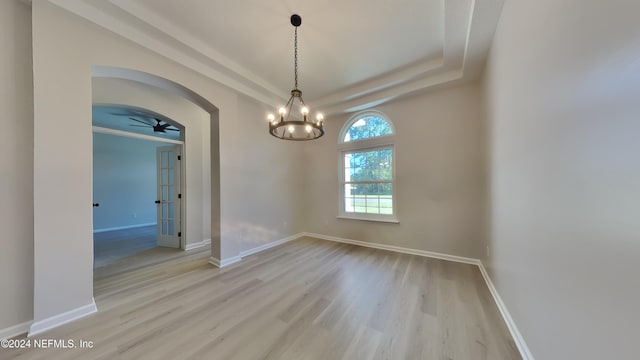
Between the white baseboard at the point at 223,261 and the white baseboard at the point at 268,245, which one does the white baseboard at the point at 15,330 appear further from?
the white baseboard at the point at 268,245

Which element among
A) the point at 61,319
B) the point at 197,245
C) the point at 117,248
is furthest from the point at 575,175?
the point at 117,248

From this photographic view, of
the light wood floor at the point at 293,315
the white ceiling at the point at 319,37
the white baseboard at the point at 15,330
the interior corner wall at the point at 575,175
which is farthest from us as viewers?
the white ceiling at the point at 319,37

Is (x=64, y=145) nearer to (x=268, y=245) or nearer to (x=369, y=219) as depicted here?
(x=268, y=245)

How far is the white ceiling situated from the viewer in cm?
205

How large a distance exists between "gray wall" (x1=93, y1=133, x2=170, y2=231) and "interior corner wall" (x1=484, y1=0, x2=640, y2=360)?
8.51m

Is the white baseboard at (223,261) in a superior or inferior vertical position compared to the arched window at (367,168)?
inferior

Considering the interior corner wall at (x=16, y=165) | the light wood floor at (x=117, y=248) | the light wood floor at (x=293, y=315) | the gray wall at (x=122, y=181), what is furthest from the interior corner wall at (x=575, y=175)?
the gray wall at (x=122, y=181)

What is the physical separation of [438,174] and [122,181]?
31.0 ft

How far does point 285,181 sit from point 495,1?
399 cm

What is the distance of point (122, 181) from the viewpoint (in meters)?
6.79

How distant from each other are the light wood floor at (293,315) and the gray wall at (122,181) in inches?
218

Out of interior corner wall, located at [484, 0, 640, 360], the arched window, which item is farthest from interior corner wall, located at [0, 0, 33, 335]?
the arched window

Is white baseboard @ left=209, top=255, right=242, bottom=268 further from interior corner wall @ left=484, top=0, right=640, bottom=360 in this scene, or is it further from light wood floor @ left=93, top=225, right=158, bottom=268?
interior corner wall @ left=484, top=0, right=640, bottom=360

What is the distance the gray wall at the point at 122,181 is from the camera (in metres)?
6.31
